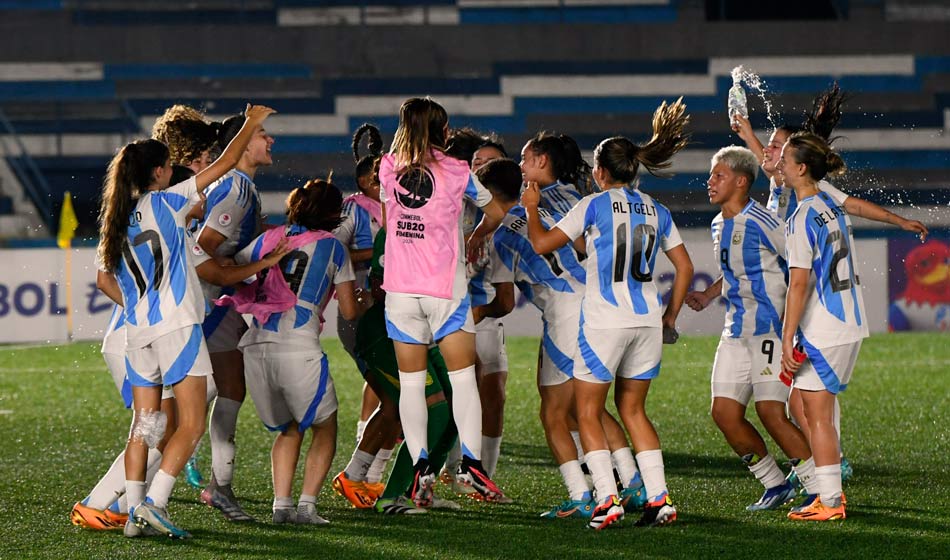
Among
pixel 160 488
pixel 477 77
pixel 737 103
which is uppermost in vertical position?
pixel 477 77

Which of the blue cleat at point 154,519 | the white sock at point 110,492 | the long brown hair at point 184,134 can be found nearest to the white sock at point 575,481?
the blue cleat at point 154,519

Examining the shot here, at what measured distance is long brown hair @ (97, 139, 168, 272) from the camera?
15.9ft

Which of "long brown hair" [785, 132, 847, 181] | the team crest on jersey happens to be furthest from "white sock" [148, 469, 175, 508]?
"long brown hair" [785, 132, 847, 181]

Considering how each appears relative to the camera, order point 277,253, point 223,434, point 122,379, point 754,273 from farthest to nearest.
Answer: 1. point 754,273
2. point 223,434
3. point 122,379
4. point 277,253

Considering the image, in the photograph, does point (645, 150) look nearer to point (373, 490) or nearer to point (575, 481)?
point (575, 481)

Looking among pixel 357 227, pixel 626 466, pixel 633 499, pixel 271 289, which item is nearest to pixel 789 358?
pixel 626 466

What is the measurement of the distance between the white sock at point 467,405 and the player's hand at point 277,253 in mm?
834

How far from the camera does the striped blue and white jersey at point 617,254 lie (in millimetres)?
4926

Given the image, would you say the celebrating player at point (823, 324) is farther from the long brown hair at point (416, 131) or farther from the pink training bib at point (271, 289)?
the pink training bib at point (271, 289)

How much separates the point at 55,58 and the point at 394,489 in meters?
20.2

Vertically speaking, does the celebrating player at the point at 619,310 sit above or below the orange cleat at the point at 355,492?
above

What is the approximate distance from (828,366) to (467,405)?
1437 millimetres

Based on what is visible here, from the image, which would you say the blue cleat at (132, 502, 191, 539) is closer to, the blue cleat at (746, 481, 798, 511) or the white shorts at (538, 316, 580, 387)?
the white shorts at (538, 316, 580, 387)

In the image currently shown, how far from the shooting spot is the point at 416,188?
16.4 ft
